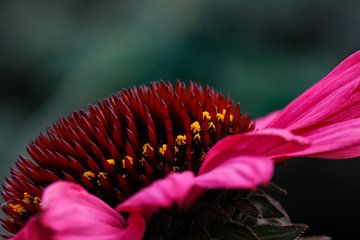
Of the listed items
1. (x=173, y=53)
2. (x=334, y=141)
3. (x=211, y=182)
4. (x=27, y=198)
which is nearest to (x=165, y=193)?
(x=211, y=182)

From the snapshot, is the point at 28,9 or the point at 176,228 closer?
the point at 176,228

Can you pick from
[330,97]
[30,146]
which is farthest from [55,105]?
[330,97]

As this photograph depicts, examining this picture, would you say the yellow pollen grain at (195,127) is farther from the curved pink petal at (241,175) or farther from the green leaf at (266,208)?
the curved pink petal at (241,175)

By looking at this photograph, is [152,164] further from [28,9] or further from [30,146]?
[28,9]

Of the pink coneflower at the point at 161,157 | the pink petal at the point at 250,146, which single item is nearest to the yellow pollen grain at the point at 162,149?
the pink coneflower at the point at 161,157

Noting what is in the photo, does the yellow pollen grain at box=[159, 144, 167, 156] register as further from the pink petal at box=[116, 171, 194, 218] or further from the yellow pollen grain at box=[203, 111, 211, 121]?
the pink petal at box=[116, 171, 194, 218]

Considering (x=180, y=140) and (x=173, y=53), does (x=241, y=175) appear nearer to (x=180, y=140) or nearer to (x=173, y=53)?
(x=180, y=140)
